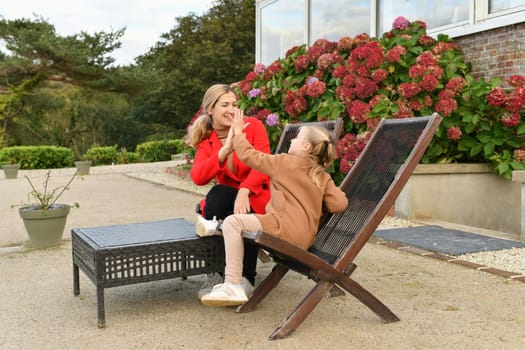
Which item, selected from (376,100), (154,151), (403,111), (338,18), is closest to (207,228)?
(403,111)

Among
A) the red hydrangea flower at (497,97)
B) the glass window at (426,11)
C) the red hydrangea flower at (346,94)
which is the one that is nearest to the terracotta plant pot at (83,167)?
the glass window at (426,11)

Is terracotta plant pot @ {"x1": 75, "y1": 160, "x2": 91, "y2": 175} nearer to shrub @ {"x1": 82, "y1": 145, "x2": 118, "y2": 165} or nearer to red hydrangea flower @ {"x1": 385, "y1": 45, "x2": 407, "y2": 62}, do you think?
shrub @ {"x1": 82, "y1": 145, "x2": 118, "y2": 165}

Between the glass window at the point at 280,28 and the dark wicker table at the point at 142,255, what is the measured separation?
7.42 m

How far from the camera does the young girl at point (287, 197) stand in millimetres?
2727

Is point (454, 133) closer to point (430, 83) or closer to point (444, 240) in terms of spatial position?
point (430, 83)

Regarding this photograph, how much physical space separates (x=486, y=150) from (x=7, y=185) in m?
9.81

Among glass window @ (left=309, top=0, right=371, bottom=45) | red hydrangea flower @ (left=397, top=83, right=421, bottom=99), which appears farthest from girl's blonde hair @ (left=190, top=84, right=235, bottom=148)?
glass window @ (left=309, top=0, right=371, bottom=45)

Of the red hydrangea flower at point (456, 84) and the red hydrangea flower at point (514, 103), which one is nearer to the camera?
the red hydrangea flower at point (514, 103)

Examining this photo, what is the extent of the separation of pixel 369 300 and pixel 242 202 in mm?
829

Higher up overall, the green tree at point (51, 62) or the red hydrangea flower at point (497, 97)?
the green tree at point (51, 62)

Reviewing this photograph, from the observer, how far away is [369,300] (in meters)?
2.75

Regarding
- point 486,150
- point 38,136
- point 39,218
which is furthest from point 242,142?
point 38,136

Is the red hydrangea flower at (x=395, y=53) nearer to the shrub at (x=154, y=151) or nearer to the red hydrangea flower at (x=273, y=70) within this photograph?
the red hydrangea flower at (x=273, y=70)

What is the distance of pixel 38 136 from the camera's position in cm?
2644
